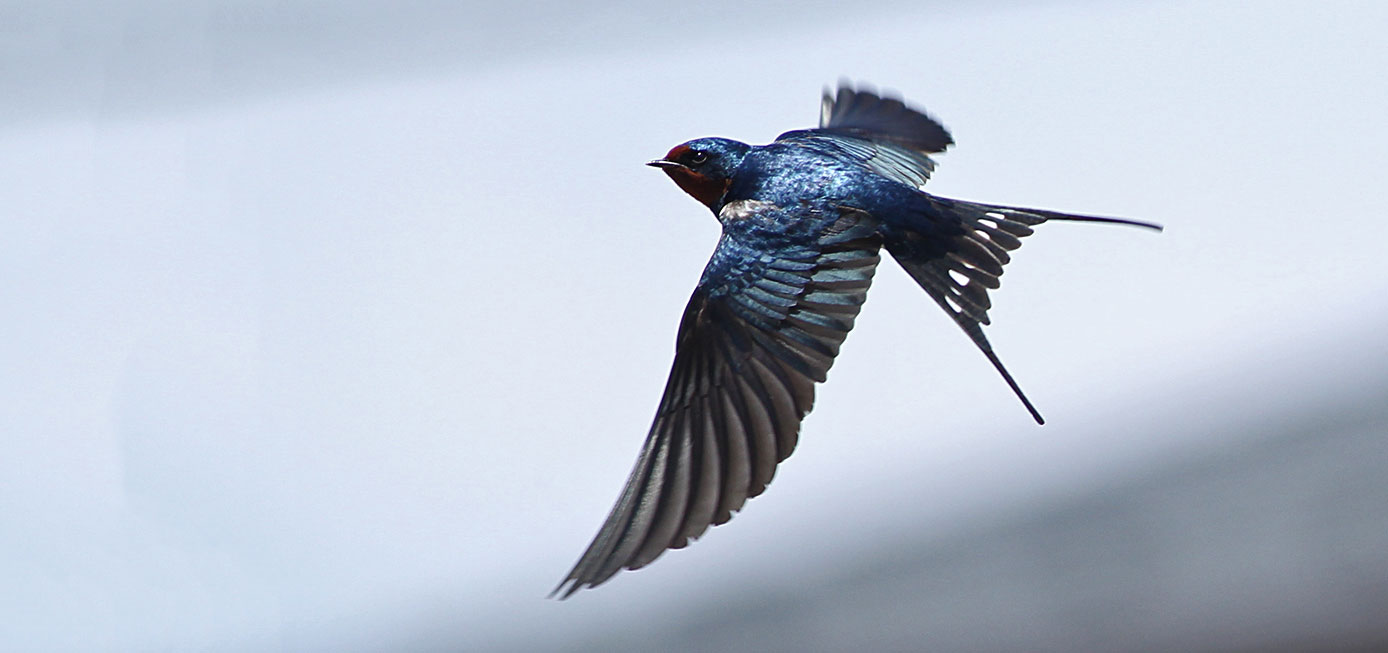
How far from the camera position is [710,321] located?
0.66 metres

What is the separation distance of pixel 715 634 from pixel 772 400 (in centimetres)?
211

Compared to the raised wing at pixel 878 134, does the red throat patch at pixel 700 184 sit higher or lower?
lower

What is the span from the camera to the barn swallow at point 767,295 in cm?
58

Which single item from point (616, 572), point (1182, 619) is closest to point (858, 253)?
point (616, 572)

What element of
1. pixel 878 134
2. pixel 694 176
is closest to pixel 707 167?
pixel 694 176

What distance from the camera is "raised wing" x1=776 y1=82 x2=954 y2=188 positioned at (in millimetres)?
767

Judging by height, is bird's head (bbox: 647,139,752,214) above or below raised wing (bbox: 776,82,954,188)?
below

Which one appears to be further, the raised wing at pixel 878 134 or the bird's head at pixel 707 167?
the raised wing at pixel 878 134

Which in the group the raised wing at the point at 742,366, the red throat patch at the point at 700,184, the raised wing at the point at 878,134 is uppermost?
the raised wing at the point at 878,134

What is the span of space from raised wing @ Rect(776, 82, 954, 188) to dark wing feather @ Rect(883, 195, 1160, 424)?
7 cm

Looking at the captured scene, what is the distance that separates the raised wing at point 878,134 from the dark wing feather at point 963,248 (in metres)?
0.07

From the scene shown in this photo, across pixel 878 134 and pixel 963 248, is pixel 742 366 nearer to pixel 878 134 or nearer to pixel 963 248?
pixel 963 248

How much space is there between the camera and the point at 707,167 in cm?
62

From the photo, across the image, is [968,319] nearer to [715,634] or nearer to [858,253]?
[858,253]
